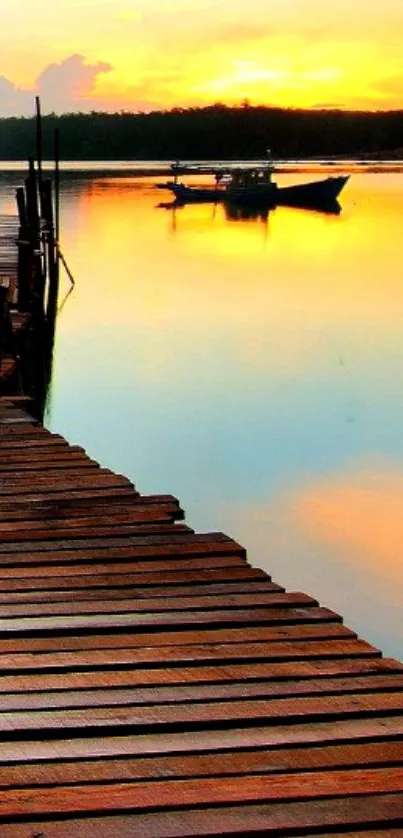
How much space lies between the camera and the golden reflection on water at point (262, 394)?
458 inches

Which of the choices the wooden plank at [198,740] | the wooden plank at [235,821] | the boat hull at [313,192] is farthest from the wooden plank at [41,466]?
the boat hull at [313,192]

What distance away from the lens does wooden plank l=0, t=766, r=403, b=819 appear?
3.09 meters

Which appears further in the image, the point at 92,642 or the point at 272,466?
the point at 272,466

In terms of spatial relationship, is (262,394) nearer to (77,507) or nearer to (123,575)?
(77,507)

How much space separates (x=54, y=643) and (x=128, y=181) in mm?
110348

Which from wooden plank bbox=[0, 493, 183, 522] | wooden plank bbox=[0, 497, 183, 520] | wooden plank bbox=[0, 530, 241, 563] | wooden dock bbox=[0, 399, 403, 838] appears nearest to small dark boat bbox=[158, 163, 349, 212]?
wooden plank bbox=[0, 493, 183, 522]

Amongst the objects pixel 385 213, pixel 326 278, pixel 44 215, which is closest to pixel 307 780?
pixel 44 215

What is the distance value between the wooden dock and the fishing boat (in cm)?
6299

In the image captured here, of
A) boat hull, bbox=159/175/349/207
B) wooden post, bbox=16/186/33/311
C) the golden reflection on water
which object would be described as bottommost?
the golden reflection on water

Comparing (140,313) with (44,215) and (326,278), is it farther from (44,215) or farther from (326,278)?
(326,278)

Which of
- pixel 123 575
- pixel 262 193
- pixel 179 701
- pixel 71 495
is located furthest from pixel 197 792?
pixel 262 193

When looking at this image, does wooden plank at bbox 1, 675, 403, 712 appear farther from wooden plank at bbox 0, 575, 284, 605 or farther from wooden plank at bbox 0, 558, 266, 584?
wooden plank at bbox 0, 558, 266, 584

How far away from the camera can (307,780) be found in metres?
3.28

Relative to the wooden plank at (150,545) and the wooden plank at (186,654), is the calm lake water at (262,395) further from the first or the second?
the wooden plank at (186,654)
